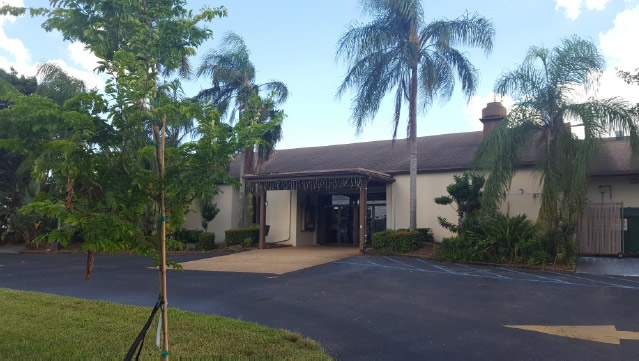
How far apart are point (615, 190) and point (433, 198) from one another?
6270mm

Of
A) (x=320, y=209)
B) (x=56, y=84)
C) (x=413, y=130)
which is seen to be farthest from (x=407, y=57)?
(x=56, y=84)

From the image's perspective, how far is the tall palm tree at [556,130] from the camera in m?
13.6

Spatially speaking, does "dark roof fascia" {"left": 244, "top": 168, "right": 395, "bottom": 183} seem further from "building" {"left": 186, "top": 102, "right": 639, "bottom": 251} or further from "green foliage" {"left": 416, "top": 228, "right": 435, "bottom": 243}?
"green foliage" {"left": 416, "top": 228, "right": 435, "bottom": 243}

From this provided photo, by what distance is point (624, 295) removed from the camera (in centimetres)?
968

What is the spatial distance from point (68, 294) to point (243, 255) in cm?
838

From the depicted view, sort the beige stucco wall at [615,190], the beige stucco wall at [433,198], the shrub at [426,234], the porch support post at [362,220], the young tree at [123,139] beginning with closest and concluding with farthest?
the young tree at [123,139]
the beige stucco wall at [615,190]
the beige stucco wall at [433,198]
the porch support post at [362,220]
the shrub at [426,234]

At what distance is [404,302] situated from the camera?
29.2ft

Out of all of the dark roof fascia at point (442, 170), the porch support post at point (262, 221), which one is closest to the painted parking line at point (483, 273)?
the dark roof fascia at point (442, 170)

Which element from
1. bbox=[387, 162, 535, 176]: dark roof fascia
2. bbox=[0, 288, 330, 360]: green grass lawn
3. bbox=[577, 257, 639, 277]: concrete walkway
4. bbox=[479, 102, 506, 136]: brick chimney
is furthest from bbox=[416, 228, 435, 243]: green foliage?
bbox=[0, 288, 330, 360]: green grass lawn

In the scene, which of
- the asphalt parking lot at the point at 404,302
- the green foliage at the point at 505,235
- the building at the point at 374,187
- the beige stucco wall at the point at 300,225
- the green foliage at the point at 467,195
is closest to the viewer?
the asphalt parking lot at the point at 404,302

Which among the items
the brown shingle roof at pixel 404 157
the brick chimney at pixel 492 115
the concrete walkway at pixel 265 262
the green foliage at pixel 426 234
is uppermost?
the brick chimney at pixel 492 115

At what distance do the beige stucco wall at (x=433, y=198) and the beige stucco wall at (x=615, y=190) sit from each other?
6.03 ft

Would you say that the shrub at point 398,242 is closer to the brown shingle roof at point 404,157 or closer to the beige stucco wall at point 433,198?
the beige stucco wall at point 433,198

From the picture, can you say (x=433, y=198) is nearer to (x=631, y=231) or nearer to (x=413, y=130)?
(x=413, y=130)
